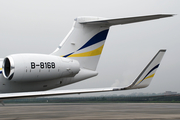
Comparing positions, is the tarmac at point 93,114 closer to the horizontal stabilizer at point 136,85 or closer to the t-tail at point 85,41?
the horizontal stabilizer at point 136,85

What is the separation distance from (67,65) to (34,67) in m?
1.61

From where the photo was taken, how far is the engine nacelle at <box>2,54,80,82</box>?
11.2m

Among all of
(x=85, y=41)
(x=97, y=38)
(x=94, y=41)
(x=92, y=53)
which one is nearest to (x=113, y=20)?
(x=97, y=38)

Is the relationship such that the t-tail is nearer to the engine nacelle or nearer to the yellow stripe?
the yellow stripe

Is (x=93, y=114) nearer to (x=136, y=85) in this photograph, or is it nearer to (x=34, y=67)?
(x=136, y=85)

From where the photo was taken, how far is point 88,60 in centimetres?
1402

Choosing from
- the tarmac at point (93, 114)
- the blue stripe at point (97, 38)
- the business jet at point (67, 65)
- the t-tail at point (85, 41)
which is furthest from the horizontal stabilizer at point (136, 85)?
the blue stripe at point (97, 38)

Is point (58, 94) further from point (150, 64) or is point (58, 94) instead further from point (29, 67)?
point (150, 64)

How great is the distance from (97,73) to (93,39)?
1.86 meters

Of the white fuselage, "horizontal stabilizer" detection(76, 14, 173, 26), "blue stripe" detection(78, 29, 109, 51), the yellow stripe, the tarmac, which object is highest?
"horizontal stabilizer" detection(76, 14, 173, 26)

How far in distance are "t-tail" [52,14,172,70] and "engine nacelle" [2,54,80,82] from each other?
1.32 meters

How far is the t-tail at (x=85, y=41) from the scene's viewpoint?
13.7m

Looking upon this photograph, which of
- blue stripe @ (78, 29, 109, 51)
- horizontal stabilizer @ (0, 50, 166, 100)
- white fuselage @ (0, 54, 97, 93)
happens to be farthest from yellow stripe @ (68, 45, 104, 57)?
horizontal stabilizer @ (0, 50, 166, 100)

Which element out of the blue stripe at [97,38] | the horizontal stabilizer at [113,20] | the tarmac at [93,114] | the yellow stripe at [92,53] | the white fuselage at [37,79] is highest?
the horizontal stabilizer at [113,20]
